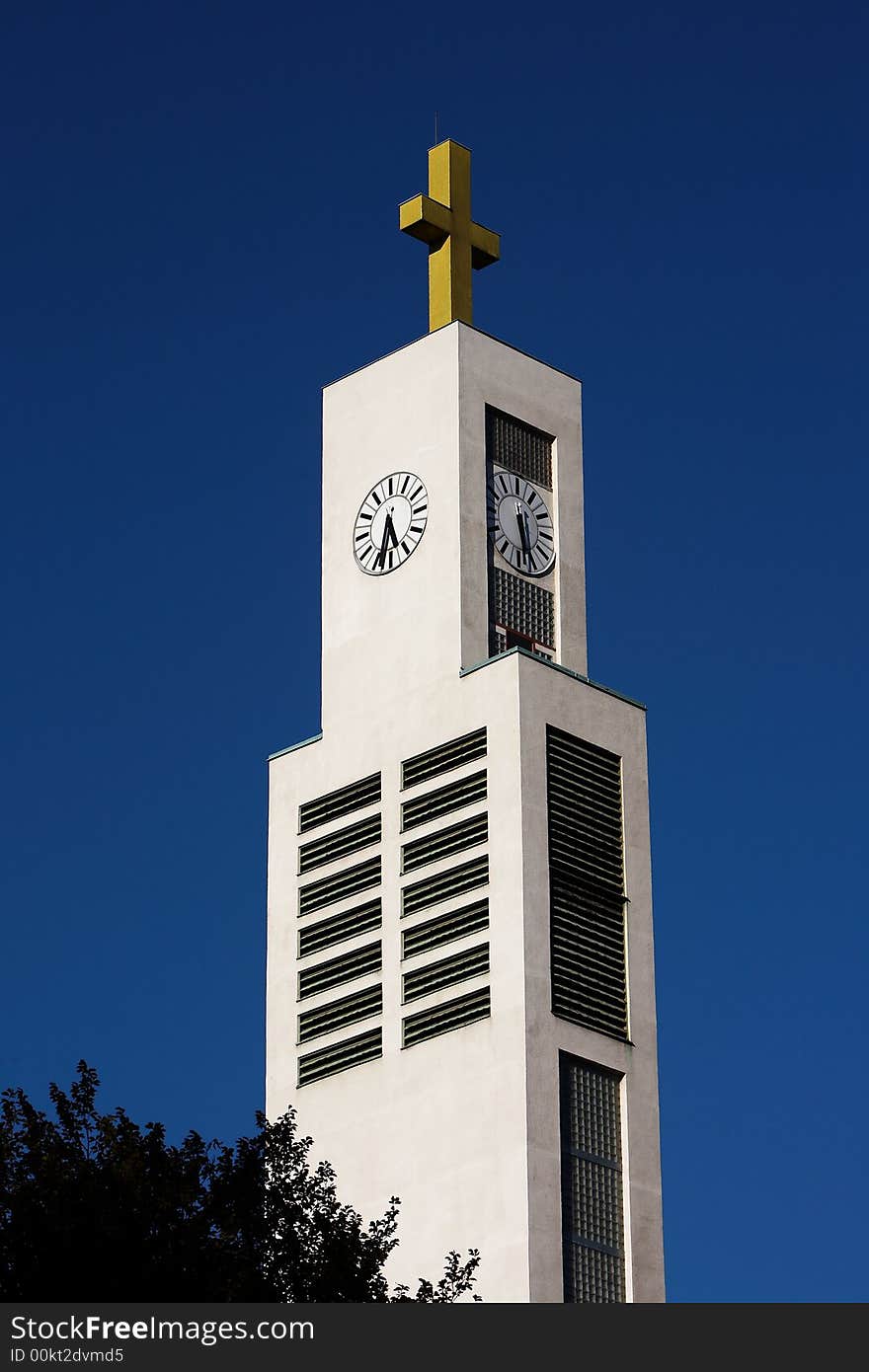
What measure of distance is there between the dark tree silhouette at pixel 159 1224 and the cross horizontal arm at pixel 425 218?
42302mm

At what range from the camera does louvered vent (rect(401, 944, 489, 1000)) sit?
80.9 metres

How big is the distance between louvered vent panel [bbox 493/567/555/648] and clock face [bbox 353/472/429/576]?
289 cm

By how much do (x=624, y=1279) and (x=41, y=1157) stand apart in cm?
2860

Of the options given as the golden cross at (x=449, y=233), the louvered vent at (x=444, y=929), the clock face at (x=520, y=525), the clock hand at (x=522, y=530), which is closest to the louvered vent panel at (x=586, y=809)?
the louvered vent at (x=444, y=929)

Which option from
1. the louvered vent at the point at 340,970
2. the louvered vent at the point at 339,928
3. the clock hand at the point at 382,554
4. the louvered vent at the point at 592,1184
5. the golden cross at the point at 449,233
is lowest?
the louvered vent at the point at 592,1184

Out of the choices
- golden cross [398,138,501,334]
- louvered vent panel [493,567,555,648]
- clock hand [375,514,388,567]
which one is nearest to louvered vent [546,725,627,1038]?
louvered vent panel [493,567,555,648]

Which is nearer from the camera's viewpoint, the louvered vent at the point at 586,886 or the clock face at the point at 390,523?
the louvered vent at the point at 586,886

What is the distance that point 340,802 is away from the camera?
8756cm

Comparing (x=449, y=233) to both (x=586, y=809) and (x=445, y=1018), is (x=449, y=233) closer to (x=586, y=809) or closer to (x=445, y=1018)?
(x=586, y=809)

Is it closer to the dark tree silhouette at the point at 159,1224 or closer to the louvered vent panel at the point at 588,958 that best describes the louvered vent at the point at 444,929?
the louvered vent panel at the point at 588,958

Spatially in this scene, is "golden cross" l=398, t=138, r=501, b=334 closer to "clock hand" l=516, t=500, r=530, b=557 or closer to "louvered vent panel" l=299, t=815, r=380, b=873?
"clock hand" l=516, t=500, r=530, b=557

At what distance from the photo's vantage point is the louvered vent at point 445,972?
265ft
